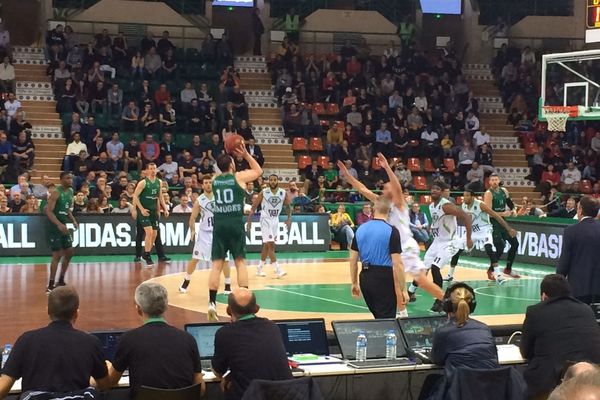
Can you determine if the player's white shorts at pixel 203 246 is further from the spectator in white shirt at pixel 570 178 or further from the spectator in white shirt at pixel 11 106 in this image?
the spectator in white shirt at pixel 570 178

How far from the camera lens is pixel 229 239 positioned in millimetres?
12578

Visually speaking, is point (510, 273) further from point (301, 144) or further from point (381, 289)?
point (301, 144)

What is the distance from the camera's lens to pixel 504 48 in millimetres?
34656

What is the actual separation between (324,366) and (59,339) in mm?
2193

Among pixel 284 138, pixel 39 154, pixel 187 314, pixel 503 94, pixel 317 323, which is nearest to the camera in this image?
pixel 317 323

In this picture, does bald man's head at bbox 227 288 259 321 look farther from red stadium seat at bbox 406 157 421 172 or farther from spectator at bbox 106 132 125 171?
red stadium seat at bbox 406 157 421 172

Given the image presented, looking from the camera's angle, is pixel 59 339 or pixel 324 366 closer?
pixel 59 339

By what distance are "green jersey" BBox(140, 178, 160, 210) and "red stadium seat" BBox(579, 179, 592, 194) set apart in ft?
46.7

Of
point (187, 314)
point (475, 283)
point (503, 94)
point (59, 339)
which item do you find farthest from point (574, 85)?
point (59, 339)

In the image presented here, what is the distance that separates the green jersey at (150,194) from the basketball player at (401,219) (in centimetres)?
851

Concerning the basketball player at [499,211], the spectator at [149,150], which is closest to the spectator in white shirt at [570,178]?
the basketball player at [499,211]

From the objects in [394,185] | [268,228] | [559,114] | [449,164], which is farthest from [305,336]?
[449,164]

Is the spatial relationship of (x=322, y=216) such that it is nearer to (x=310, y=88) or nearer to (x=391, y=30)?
(x=310, y=88)

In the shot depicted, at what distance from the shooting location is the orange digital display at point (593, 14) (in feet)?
50.7
